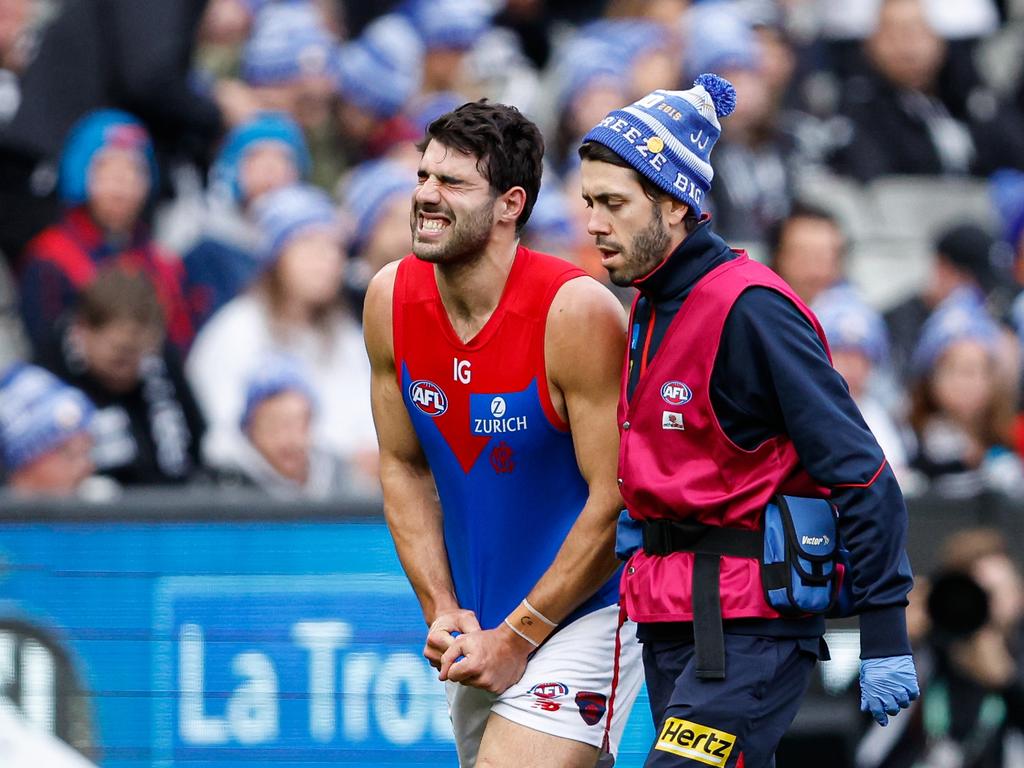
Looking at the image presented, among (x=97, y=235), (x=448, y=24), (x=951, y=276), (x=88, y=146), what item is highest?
(x=448, y=24)

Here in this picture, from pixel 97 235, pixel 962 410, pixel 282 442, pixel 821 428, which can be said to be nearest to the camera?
pixel 821 428

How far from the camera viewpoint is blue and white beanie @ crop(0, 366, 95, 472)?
766 cm

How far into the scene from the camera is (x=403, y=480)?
18.0 ft

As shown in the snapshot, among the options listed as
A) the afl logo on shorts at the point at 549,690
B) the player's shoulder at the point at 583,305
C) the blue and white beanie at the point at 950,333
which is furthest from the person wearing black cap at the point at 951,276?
the afl logo on shorts at the point at 549,690

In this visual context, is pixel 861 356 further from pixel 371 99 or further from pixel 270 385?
pixel 371 99

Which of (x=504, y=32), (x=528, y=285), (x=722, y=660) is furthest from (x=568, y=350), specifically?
(x=504, y=32)

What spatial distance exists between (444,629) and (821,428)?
4.04ft

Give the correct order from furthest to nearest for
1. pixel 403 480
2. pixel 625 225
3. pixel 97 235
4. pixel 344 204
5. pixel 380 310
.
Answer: pixel 344 204, pixel 97 235, pixel 403 480, pixel 380 310, pixel 625 225

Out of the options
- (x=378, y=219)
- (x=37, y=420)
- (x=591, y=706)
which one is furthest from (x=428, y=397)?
(x=378, y=219)

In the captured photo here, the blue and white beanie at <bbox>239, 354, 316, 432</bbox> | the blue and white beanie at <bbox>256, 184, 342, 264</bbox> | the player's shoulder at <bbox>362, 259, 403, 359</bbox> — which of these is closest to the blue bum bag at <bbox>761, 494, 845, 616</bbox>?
the player's shoulder at <bbox>362, 259, 403, 359</bbox>

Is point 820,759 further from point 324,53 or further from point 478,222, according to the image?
point 324,53

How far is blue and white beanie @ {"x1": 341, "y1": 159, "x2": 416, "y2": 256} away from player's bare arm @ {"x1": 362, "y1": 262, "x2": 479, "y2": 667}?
161 inches

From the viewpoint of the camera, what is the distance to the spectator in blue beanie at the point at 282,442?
26.7 feet

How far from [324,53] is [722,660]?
6.44 meters
